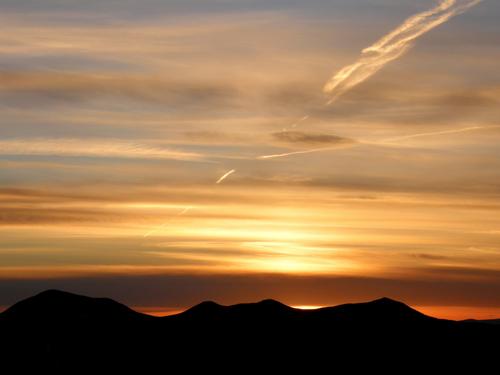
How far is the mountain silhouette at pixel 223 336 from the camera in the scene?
17300 cm

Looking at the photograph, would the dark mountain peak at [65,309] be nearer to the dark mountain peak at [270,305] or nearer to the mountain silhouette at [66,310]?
the mountain silhouette at [66,310]

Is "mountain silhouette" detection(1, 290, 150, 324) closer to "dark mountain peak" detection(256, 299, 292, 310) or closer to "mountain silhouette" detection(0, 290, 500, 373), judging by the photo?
"mountain silhouette" detection(0, 290, 500, 373)

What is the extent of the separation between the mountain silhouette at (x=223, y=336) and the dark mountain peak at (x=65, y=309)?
0.65ft

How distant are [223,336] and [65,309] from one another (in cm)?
3181

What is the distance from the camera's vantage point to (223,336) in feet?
604

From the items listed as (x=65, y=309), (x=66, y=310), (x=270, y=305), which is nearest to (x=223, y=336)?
(x=270, y=305)

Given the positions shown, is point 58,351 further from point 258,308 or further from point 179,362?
point 258,308

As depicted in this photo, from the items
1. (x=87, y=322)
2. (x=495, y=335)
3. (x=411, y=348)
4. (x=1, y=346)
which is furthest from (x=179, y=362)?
(x=495, y=335)

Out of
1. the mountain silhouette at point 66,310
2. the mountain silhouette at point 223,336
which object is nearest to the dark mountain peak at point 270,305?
the mountain silhouette at point 223,336

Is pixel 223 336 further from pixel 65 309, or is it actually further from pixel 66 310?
pixel 65 309

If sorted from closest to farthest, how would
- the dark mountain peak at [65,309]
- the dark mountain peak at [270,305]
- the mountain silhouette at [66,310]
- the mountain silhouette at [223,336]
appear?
1. the mountain silhouette at [223,336]
2. the mountain silhouette at [66,310]
3. the dark mountain peak at [65,309]
4. the dark mountain peak at [270,305]

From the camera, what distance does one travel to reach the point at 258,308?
195625 mm

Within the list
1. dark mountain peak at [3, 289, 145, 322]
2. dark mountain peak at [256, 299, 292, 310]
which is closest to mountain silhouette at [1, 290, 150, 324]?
dark mountain peak at [3, 289, 145, 322]

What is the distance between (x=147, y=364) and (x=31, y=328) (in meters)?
23.3
